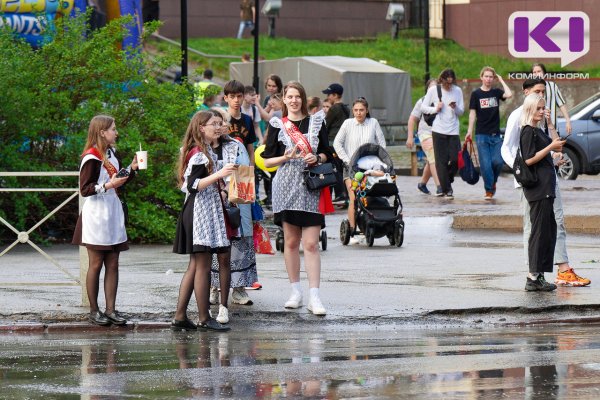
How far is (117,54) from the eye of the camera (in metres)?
16.0

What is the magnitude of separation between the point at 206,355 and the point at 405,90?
26441mm

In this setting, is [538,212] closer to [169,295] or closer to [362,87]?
[169,295]

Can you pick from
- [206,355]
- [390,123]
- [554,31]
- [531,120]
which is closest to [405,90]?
[390,123]

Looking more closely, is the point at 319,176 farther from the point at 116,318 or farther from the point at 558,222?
the point at 558,222

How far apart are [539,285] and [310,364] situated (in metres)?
3.96

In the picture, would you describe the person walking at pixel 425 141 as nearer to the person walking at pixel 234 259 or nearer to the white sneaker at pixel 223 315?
the person walking at pixel 234 259

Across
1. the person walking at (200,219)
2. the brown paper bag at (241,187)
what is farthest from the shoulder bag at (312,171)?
the person walking at (200,219)

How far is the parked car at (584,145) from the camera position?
2561 centimetres

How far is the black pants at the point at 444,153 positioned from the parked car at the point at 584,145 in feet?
17.5

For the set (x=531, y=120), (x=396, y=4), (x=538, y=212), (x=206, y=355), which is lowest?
(x=206, y=355)

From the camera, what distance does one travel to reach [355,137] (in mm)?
15719

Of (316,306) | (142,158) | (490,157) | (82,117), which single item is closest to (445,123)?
(490,157)

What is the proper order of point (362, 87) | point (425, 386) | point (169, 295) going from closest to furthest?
point (425, 386), point (169, 295), point (362, 87)

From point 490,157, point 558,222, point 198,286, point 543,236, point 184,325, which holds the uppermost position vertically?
point 490,157
